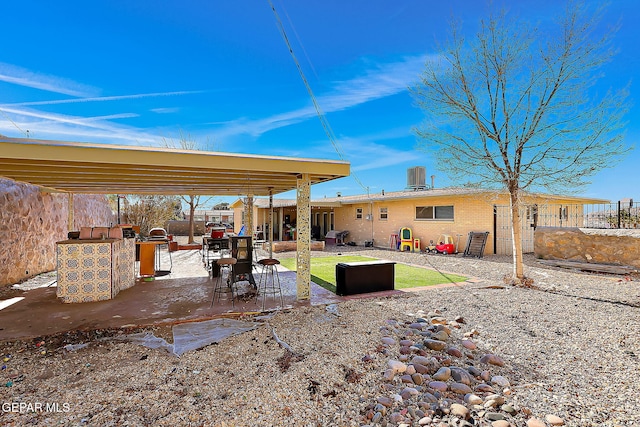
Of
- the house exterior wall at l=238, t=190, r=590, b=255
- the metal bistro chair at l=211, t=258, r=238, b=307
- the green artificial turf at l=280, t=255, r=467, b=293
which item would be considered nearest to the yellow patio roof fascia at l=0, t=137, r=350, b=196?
the metal bistro chair at l=211, t=258, r=238, b=307

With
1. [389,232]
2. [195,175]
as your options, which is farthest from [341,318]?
[389,232]

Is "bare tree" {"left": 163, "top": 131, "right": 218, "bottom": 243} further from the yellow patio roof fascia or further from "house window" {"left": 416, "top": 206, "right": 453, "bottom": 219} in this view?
"house window" {"left": 416, "top": 206, "right": 453, "bottom": 219}

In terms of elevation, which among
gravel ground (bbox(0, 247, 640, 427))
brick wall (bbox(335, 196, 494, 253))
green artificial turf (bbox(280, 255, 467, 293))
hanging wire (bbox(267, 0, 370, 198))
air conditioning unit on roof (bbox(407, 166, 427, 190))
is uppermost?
hanging wire (bbox(267, 0, 370, 198))

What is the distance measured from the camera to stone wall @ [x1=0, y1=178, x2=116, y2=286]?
293 inches

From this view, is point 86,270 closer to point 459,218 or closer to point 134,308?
point 134,308

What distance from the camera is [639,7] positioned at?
6.66 meters

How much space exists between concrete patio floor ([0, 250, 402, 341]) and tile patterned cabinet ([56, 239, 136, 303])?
22cm

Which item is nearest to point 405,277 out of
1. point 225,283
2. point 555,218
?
point 225,283

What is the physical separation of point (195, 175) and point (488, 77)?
24.0 feet

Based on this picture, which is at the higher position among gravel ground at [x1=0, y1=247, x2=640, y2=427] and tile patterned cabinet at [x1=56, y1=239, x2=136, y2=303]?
tile patterned cabinet at [x1=56, y1=239, x2=136, y2=303]

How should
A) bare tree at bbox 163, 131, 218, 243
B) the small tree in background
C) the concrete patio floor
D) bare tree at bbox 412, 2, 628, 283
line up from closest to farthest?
the concrete patio floor → bare tree at bbox 412, 2, 628, 283 → bare tree at bbox 163, 131, 218, 243 → the small tree in background

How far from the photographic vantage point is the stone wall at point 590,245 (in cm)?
858

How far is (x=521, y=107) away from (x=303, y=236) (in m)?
6.16

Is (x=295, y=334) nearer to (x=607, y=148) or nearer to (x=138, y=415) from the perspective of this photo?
(x=138, y=415)
